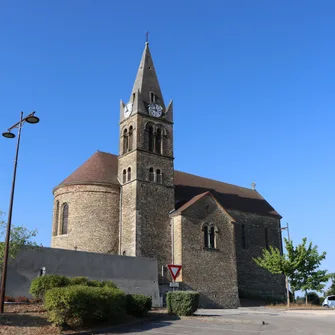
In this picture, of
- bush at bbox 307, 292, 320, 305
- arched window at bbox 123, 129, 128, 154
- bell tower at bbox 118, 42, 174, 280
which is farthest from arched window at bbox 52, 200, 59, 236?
bush at bbox 307, 292, 320, 305

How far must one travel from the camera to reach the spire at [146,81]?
37.8 meters

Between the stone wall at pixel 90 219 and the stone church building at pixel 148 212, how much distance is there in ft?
0.26

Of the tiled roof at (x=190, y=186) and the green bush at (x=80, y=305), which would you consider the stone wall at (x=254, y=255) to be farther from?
the green bush at (x=80, y=305)

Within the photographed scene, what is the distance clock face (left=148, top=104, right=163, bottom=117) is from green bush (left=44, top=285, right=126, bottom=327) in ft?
78.7

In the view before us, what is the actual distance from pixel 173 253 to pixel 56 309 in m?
21.0

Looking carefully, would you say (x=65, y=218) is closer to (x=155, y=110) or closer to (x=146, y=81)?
(x=155, y=110)

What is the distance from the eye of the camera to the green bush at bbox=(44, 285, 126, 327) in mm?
13134

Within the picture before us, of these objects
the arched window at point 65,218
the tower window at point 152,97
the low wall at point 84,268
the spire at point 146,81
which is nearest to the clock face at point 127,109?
the spire at point 146,81

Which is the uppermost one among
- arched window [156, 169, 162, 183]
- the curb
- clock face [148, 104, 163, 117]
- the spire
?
the spire

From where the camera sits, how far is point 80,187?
113ft

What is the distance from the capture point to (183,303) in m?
18.9

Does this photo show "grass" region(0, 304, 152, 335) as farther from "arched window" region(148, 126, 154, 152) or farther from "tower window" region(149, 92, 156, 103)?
"tower window" region(149, 92, 156, 103)

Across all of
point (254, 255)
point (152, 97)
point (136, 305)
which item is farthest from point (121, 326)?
point (254, 255)

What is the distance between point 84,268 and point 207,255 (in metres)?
12.1
